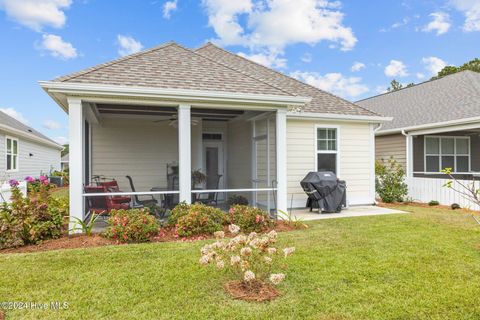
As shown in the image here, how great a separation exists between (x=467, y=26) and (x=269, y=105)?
18.4m

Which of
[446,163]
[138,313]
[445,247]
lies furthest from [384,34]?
[138,313]

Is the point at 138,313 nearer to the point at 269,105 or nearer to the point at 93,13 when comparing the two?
the point at 269,105

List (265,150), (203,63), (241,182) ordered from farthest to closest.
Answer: (241,182), (265,150), (203,63)

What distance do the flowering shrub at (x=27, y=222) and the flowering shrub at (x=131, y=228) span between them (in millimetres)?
1014

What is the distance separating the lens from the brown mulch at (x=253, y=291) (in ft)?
11.6

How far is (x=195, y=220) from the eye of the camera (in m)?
6.08

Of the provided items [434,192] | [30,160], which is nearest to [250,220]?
[434,192]

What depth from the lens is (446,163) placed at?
13.6 metres

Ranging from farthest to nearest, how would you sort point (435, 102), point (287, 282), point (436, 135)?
point (435, 102) < point (436, 135) < point (287, 282)

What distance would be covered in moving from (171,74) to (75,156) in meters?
2.70

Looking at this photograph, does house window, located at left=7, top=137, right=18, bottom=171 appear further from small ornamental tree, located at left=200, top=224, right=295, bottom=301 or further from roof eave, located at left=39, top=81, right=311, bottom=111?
small ornamental tree, located at left=200, top=224, right=295, bottom=301

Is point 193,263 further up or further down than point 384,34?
further down

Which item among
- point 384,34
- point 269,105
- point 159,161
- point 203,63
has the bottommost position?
point 159,161

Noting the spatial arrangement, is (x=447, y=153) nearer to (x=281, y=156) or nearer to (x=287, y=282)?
(x=281, y=156)
